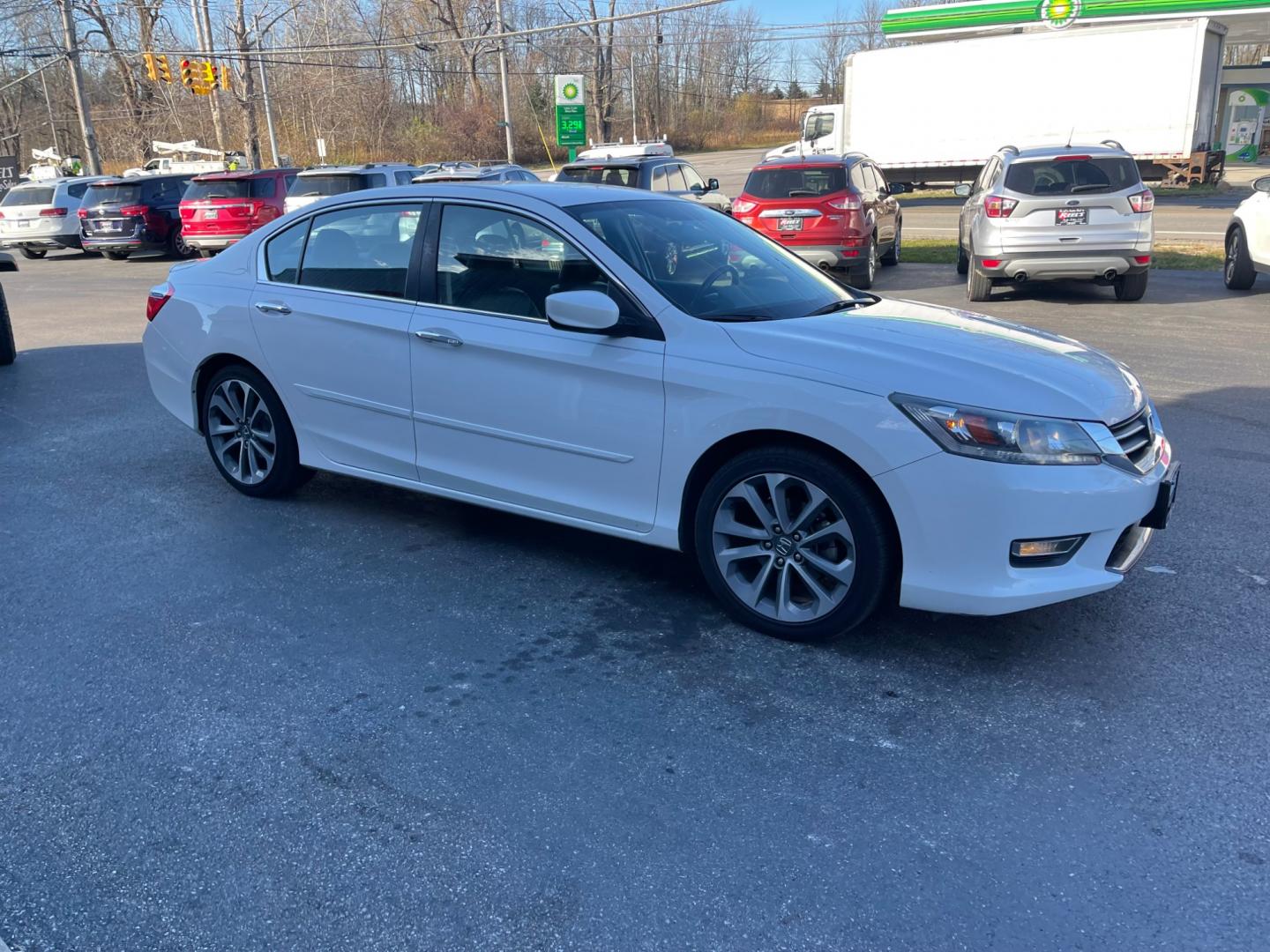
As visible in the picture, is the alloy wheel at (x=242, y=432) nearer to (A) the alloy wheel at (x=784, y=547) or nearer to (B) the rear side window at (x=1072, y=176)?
(A) the alloy wheel at (x=784, y=547)

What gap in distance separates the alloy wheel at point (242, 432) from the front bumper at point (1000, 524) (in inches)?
136

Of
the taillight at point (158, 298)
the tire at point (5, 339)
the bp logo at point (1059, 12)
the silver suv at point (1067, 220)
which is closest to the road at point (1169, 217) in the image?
the bp logo at point (1059, 12)

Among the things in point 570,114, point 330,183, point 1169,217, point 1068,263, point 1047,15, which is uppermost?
point 1047,15

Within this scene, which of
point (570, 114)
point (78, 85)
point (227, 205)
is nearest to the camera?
point (227, 205)

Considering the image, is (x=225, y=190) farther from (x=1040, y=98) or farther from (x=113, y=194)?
(x=1040, y=98)

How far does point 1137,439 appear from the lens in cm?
388

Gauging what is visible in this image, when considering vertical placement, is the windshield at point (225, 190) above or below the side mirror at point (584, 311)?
above

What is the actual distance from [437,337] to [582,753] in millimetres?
2135

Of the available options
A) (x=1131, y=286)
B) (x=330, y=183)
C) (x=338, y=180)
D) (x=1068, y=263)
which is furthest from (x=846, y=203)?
(x=330, y=183)

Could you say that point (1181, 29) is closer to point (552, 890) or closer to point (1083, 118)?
point (1083, 118)

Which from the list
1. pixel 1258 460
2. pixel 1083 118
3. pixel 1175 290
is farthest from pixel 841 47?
pixel 1258 460

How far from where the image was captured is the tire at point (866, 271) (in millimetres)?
13617

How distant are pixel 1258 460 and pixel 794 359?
3841 millimetres

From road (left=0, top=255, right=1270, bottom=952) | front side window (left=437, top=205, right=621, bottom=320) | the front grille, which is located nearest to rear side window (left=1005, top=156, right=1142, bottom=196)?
road (left=0, top=255, right=1270, bottom=952)
